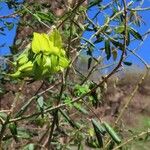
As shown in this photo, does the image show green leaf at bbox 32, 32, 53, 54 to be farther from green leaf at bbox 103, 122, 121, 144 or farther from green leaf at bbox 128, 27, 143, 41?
green leaf at bbox 128, 27, 143, 41

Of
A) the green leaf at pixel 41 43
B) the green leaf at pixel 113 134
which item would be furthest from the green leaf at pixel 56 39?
the green leaf at pixel 113 134

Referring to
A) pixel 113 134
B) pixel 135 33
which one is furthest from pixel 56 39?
pixel 135 33

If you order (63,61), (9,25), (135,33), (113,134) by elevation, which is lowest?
(113,134)

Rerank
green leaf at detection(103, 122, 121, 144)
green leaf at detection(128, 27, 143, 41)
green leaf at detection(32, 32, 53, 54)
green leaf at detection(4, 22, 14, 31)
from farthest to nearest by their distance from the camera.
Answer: green leaf at detection(4, 22, 14, 31) < green leaf at detection(128, 27, 143, 41) < green leaf at detection(103, 122, 121, 144) < green leaf at detection(32, 32, 53, 54)

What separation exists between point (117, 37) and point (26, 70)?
36.5 inches

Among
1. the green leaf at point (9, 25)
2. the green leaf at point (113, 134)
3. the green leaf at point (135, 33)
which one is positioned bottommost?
the green leaf at point (113, 134)

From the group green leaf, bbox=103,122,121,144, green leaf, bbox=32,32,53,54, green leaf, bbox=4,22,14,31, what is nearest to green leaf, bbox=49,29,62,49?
green leaf, bbox=32,32,53,54

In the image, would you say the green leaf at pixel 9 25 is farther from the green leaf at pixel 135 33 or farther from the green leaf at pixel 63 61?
the green leaf at pixel 63 61

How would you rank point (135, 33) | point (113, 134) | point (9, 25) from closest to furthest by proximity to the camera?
1. point (113, 134)
2. point (135, 33)
3. point (9, 25)

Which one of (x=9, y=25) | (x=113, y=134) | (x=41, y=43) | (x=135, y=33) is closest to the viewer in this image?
(x=41, y=43)

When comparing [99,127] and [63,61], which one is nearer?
[63,61]

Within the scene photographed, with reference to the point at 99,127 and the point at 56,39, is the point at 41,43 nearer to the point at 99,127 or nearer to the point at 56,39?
the point at 56,39

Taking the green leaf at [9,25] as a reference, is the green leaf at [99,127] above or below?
below

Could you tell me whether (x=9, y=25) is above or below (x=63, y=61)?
above
